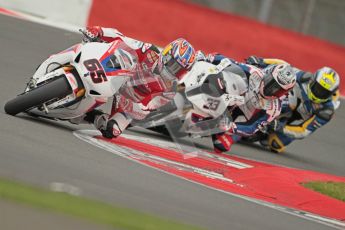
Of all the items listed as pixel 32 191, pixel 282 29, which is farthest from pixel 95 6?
pixel 32 191

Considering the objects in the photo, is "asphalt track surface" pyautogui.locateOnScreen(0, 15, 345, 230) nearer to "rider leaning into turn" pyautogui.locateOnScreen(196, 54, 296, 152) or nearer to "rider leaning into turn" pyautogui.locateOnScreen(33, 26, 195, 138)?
"rider leaning into turn" pyautogui.locateOnScreen(33, 26, 195, 138)

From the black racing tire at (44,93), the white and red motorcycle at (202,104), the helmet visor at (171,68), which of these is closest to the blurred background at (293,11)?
the white and red motorcycle at (202,104)

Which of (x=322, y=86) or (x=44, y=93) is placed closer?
(x=44, y=93)

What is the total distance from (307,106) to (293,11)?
5031 mm

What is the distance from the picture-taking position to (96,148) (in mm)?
9828

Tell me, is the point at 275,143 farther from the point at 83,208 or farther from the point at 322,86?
the point at 83,208

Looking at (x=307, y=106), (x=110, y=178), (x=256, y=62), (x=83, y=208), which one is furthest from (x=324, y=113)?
(x=83, y=208)

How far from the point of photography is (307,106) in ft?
46.6

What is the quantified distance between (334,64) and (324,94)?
465 cm

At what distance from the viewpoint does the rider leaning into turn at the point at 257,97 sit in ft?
40.3

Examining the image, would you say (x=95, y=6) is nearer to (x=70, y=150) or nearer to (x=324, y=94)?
(x=324, y=94)

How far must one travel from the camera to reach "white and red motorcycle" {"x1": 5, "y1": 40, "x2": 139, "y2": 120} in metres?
9.85

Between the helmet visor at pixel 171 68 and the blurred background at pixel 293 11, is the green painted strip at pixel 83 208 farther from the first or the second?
the blurred background at pixel 293 11

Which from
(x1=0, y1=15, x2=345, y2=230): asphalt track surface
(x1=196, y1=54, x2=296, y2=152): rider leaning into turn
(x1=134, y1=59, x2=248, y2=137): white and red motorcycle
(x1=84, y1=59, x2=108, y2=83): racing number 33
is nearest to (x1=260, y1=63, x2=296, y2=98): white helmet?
(x1=196, y1=54, x2=296, y2=152): rider leaning into turn
